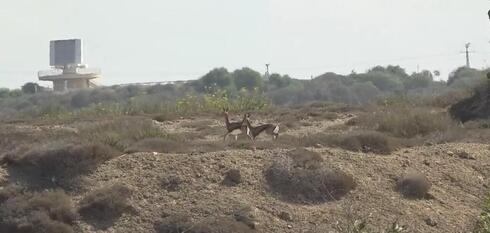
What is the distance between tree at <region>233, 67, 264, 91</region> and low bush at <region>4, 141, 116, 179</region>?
225 ft

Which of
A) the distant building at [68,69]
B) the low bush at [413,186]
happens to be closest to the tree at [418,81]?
the distant building at [68,69]

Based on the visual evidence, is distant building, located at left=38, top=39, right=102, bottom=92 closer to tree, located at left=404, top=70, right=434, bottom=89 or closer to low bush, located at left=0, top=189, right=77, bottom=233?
tree, located at left=404, top=70, right=434, bottom=89

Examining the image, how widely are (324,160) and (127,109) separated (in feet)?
61.7

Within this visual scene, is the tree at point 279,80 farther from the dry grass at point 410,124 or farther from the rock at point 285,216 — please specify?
the rock at point 285,216

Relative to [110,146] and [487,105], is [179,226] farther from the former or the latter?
[487,105]

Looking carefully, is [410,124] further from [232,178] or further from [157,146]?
[232,178]

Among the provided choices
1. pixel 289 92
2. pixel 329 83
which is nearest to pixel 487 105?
pixel 289 92

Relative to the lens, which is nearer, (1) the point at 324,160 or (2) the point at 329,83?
(1) the point at 324,160

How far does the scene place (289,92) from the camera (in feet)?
221

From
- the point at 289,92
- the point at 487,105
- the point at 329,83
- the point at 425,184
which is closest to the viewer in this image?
the point at 425,184

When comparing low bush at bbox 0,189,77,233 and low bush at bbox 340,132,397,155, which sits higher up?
low bush at bbox 340,132,397,155

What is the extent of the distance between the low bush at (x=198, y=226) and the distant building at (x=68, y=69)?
7336 cm

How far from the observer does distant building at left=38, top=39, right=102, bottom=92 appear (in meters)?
86.8

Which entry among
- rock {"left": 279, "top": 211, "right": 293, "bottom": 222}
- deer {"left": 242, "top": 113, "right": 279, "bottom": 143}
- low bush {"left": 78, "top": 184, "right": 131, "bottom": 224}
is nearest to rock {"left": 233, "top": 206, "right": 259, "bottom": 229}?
rock {"left": 279, "top": 211, "right": 293, "bottom": 222}
